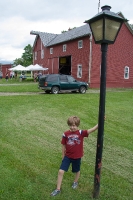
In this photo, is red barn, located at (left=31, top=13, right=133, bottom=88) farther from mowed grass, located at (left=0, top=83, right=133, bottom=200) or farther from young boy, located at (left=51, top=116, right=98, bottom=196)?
young boy, located at (left=51, top=116, right=98, bottom=196)

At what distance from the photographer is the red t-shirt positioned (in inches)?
155

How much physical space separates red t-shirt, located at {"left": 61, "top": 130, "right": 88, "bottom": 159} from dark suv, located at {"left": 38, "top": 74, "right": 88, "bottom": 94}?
14694 mm

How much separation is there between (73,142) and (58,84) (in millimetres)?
15065

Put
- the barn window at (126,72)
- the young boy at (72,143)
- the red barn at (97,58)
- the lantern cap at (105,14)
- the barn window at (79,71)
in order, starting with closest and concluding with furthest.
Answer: the lantern cap at (105,14)
the young boy at (72,143)
the red barn at (97,58)
the barn window at (126,72)
the barn window at (79,71)

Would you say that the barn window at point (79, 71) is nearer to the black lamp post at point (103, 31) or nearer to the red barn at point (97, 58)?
the red barn at point (97, 58)

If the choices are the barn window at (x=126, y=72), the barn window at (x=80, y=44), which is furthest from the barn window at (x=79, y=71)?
the barn window at (x=126, y=72)

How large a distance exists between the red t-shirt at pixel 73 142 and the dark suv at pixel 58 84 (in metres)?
14.7

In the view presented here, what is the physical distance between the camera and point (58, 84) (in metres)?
18.9

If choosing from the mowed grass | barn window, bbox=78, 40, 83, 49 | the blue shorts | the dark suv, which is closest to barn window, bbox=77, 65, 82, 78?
barn window, bbox=78, 40, 83, 49

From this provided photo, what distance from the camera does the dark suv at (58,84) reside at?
60.9 feet

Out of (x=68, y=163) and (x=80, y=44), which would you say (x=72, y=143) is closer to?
(x=68, y=163)

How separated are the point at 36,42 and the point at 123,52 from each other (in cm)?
2024

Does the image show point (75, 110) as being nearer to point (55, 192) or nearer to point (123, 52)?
point (55, 192)

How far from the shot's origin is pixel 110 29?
3678 mm
